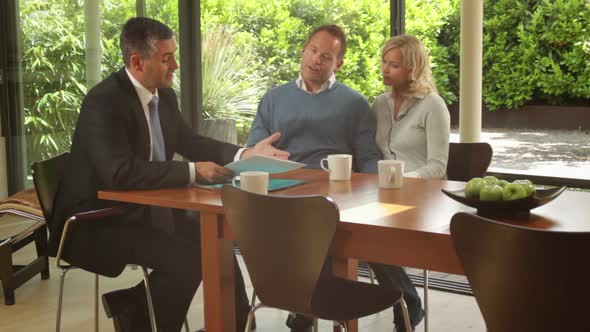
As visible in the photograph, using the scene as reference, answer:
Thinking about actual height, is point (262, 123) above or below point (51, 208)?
above

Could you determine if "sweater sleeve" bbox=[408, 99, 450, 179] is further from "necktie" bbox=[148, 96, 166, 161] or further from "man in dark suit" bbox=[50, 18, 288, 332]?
"necktie" bbox=[148, 96, 166, 161]

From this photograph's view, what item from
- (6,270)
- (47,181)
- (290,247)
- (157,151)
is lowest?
(6,270)

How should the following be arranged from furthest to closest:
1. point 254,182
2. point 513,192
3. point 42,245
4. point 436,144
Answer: point 42,245, point 436,144, point 254,182, point 513,192

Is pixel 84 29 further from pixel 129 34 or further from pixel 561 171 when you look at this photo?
pixel 561 171

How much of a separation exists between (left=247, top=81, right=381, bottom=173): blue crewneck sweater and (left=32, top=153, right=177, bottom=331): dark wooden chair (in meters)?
0.91

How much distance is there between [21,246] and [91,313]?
79cm

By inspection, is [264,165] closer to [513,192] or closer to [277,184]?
[277,184]

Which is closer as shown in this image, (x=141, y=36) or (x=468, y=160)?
(x=141, y=36)

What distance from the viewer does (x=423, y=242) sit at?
7.16 feet

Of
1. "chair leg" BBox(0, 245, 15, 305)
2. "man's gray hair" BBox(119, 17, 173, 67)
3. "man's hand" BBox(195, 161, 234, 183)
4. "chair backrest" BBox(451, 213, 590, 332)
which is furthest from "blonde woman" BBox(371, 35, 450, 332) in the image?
"chair leg" BBox(0, 245, 15, 305)

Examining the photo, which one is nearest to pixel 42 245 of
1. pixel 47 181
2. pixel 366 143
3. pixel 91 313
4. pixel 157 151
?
pixel 91 313

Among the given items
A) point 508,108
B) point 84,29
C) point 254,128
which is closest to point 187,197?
point 254,128

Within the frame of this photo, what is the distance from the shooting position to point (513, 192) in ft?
7.30

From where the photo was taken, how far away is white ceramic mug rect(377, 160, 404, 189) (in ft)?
9.34
